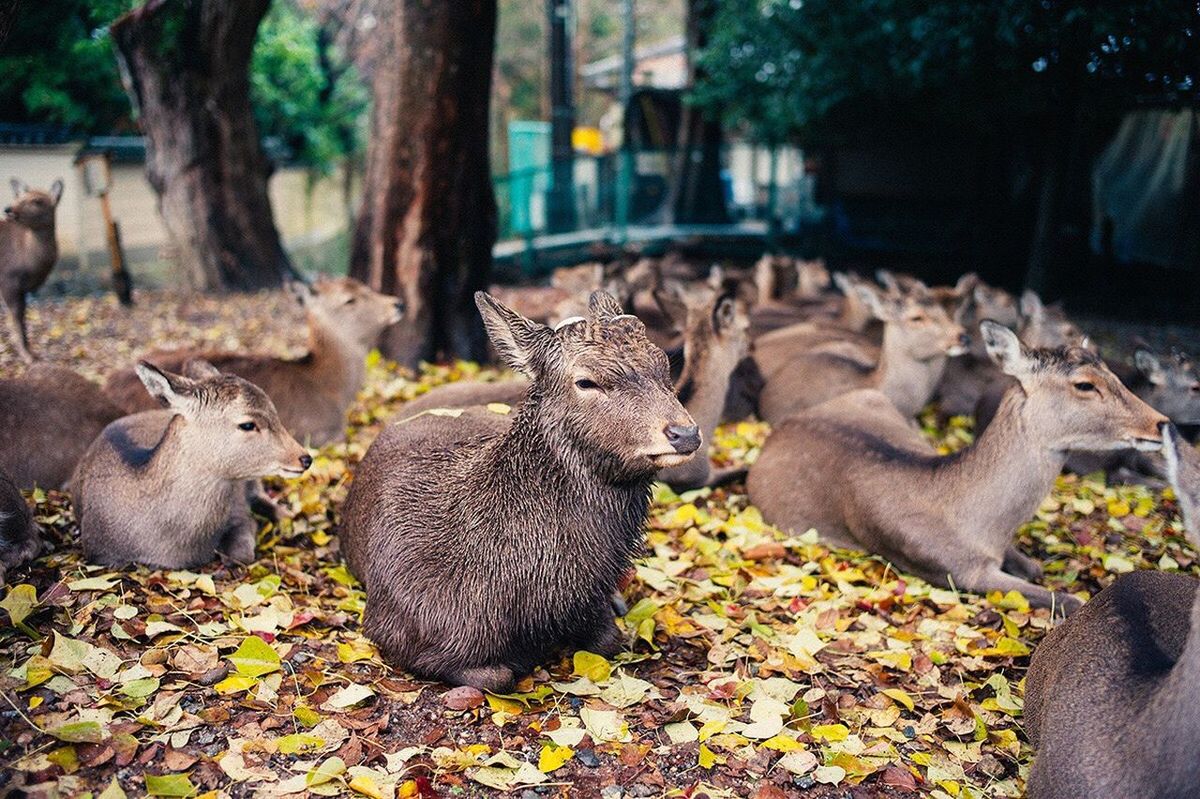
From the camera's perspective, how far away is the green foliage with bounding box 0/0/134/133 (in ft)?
40.1

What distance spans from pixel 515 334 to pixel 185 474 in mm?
2136

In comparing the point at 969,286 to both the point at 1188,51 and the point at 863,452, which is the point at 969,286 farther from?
the point at 863,452

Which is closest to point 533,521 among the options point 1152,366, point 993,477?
point 993,477

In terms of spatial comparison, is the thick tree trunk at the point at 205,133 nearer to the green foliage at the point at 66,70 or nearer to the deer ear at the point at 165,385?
the green foliage at the point at 66,70

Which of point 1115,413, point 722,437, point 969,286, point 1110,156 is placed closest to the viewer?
point 1115,413

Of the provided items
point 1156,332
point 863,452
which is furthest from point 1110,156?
point 863,452

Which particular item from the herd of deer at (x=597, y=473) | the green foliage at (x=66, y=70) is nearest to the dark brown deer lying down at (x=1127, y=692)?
the herd of deer at (x=597, y=473)

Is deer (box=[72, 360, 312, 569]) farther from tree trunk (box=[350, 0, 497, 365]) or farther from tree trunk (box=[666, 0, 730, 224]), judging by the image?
tree trunk (box=[666, 0, 730, 224])

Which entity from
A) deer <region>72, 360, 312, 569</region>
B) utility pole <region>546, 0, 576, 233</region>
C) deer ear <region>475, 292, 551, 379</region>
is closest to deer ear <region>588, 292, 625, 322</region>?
deer ear <region>475, 292, 551, 379</region>

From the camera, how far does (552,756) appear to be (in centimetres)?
381

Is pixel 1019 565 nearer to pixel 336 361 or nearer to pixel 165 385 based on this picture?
pixel 165 385

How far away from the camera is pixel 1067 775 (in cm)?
347

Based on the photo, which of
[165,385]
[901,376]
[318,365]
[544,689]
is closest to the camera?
[544,689]

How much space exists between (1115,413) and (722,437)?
11.2 feet
